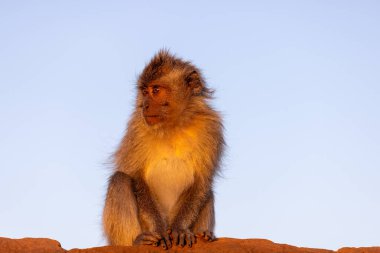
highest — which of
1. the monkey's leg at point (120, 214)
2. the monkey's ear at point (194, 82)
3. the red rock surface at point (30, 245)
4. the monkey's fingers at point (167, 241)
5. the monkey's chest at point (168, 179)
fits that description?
the monkey's ear at point (194, 82)

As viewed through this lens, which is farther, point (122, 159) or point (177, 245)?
point (122, 159)

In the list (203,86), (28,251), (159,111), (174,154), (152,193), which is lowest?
(28,251)

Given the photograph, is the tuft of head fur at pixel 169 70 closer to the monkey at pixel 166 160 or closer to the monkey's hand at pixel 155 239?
the monkey at pixel 166 160

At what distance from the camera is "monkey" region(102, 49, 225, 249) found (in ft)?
29.9

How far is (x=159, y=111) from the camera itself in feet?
32.7

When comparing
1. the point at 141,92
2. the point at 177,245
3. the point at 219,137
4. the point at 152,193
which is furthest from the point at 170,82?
the point at 177,245

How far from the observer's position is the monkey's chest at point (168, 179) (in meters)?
9.65

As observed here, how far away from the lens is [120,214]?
8961 mm

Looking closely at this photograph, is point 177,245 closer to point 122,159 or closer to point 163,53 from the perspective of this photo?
point 122,159

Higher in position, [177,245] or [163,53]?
[163,53]

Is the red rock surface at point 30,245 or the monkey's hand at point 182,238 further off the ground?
the monkey's hand at point 182,238

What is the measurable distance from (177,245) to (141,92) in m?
2.94

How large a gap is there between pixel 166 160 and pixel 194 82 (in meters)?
1.59

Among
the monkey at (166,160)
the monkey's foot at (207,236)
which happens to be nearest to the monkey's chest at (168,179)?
the monkey at (166,160)
